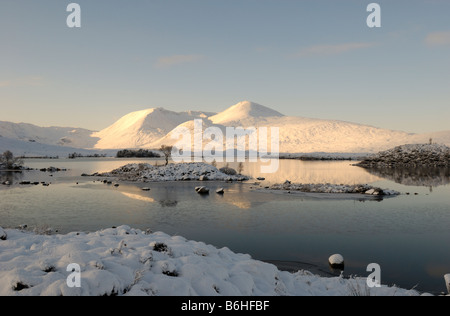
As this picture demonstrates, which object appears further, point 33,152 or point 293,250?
point 33,152

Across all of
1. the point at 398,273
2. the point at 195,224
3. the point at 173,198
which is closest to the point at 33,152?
the point at 173,198

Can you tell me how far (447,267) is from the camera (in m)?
12.1

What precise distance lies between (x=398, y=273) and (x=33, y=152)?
629 ft

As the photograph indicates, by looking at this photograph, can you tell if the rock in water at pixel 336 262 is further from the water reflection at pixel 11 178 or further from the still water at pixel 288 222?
the water reflection at pixel 11 178

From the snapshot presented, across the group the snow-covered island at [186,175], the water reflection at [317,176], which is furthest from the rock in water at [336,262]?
the snow-covered island at [186,175]

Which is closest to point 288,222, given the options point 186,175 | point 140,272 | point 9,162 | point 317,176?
point 140,272

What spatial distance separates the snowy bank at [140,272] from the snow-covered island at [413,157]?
9211 centimetres

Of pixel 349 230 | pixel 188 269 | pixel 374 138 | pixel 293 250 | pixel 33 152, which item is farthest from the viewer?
pixel 374 138

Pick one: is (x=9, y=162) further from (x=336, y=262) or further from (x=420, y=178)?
(x=420, y=178)

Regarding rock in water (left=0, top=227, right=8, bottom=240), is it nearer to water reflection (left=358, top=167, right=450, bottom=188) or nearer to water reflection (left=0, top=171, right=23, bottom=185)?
water reflection (left=0, top=171, right=23, bottom=185)

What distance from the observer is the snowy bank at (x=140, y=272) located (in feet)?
20.2

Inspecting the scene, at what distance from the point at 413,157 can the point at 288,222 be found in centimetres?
9357
